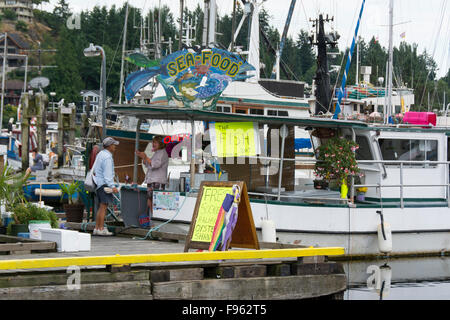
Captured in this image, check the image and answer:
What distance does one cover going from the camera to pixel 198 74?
667 inches

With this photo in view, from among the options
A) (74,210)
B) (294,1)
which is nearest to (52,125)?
(294,1)

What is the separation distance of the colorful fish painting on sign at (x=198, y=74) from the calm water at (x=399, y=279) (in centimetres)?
445

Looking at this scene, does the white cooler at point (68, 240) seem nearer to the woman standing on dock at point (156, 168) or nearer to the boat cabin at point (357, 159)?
the woman standing on dock at point (156, 168)

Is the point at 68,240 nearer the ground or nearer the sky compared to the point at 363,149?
nearer the ground

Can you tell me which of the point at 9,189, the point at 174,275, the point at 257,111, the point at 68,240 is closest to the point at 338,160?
the point at 9,189

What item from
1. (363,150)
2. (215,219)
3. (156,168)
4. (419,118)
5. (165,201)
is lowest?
(215,219)

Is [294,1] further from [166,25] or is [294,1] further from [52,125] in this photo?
[166,25]

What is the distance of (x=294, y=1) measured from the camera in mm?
32906

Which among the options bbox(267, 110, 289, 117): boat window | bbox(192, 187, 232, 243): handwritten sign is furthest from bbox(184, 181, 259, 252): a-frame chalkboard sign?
bbox(267, 110, 289, 117): boat window

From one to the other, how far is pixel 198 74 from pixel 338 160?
3360 mm

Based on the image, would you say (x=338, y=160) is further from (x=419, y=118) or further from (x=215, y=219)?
(x=215, y=219)

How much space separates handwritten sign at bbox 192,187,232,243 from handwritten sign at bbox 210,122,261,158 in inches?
181

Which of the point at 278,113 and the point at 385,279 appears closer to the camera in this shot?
the point at 385,279
